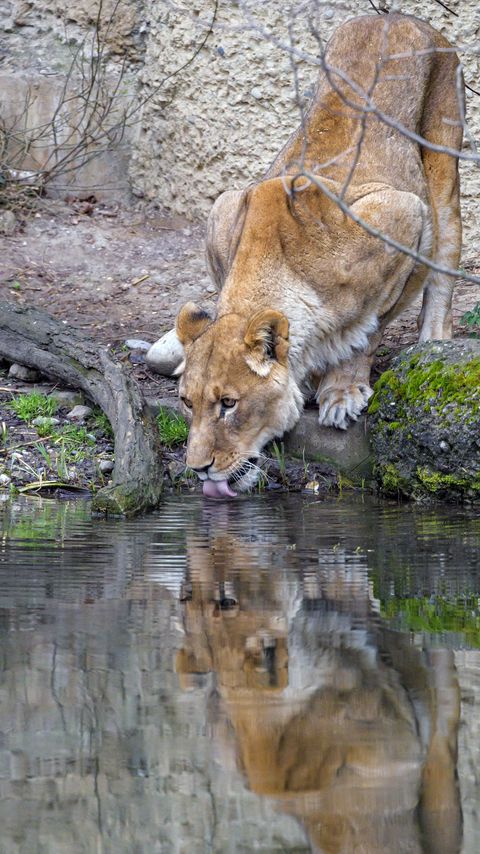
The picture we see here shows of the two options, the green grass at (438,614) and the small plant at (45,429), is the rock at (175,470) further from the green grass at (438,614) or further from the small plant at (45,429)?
the green grass at (438,614)

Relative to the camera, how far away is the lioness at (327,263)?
6473mm

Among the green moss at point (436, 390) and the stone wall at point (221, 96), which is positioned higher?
the stone wall at point (221, 96)

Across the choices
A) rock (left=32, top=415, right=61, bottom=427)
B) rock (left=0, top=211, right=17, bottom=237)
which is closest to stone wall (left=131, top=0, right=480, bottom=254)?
rock (left=0, top=211, right=17, bottom=237)

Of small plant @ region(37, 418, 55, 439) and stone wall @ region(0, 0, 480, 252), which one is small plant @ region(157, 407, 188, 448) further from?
stone wall @ region(0, 0, 480, 252)

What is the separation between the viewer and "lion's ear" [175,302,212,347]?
22.2 ft

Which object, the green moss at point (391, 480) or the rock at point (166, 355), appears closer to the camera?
the green moss at point (391, 480)

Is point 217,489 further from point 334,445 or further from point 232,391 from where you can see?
point 334,445

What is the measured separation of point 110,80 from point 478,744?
8.78m

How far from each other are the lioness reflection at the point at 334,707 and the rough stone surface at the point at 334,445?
7.58ft

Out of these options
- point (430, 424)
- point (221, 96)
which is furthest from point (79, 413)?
point (221, 96)

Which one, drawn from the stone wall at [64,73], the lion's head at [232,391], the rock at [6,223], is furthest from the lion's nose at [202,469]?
the stone wall at [64,73]

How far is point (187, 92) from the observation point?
10570 mm

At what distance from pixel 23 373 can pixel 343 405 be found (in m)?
2.14

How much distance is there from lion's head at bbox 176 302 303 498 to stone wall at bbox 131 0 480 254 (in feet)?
13.3
